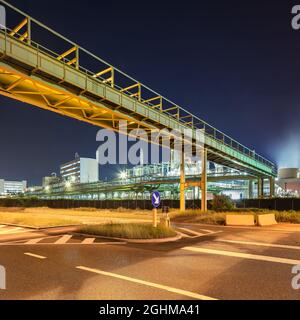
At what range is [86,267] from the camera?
9133 millimetres

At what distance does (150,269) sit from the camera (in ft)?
29.0

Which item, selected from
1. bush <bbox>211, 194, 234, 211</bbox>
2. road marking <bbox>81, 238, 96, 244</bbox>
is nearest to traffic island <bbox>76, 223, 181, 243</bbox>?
road marking <bbox>81, 238, 96, 244</bbox>

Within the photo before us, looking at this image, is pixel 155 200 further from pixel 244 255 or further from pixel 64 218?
pixel 64 218

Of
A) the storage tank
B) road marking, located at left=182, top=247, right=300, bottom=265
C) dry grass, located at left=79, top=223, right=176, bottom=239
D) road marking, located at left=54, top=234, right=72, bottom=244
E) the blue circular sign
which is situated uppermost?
the storage tank

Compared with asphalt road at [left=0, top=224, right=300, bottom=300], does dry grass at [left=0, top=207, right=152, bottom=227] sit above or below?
below

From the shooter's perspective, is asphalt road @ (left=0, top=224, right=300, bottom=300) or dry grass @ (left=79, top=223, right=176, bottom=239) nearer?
asphalt road @ (left=0, top=224, right=300, bottom=300)

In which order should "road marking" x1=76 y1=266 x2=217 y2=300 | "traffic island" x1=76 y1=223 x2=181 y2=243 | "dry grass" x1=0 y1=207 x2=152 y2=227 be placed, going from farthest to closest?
1. "dry grass" x1=0 y1=207 x2=152 y2=227
2. "traffic island" x1=76 y1=223 x2=181 y2=243
3. "road marking" x1=76 y1=266 x2=217 y2=300

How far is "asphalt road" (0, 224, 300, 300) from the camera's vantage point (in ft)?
22.1

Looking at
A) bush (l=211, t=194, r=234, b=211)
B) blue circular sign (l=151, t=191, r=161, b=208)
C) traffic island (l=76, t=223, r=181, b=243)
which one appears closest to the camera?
traffic island (l=76, t=223, r=181, b=243)

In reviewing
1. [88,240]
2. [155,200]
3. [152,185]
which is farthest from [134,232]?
[152,185]

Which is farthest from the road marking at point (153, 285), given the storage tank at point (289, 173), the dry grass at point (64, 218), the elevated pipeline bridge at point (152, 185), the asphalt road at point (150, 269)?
the storage tank at point (289, 173)

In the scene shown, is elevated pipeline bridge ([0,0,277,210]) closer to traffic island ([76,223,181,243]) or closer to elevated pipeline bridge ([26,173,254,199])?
traffic island ([76,223,181,243])

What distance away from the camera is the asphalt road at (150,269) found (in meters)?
6.74
